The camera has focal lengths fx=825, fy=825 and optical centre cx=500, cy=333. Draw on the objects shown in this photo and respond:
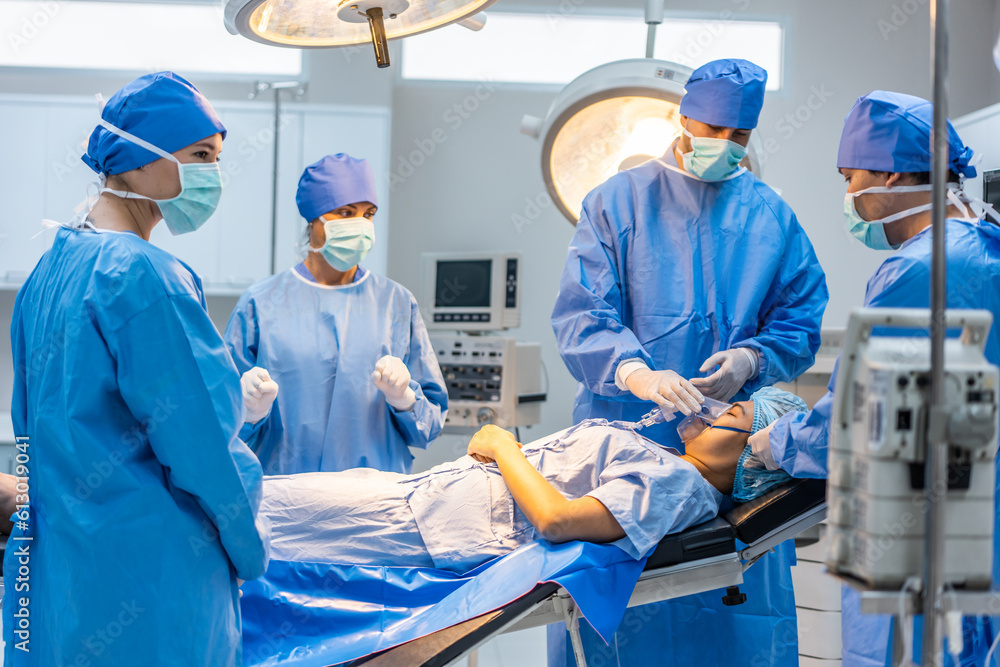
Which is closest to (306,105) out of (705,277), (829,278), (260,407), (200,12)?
(200,12)

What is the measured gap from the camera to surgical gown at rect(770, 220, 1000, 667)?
1.25 m

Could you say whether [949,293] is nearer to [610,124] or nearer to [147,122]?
[610,124]

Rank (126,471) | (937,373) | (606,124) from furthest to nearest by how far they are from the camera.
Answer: (606,124) → (126,471) → (937,373)

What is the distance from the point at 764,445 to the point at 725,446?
0.64 feet

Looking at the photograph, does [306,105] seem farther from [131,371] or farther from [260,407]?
[131,371]

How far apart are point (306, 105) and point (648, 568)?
104 inches

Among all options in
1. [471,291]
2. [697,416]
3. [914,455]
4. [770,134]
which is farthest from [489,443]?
[770,134]

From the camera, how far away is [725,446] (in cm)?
179

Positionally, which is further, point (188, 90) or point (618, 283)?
point (618, 283)

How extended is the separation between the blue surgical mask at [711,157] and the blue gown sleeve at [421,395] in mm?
873

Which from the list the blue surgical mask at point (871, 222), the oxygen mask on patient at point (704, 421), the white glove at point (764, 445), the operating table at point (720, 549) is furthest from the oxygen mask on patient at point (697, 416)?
the blue surgical mask at point (871, 222)

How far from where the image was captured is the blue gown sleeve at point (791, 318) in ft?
5.80

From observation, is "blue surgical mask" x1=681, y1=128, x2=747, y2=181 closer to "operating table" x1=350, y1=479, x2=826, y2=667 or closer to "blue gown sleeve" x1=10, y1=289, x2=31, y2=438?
"operating table" x1=350, y1=479, x2=826, y2=667

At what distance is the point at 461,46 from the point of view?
4.10m
